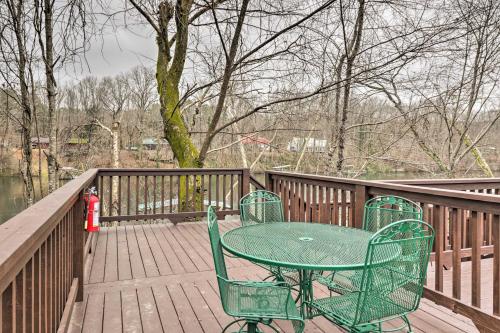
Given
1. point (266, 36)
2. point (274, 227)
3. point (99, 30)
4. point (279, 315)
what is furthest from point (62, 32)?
point (279, 315)

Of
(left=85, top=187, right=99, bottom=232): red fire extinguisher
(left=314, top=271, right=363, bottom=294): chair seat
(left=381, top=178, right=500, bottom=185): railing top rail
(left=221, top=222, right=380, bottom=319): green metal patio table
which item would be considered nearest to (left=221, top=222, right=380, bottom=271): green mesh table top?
(left=221, top=222, right=380, bottom=319): green metal patio table

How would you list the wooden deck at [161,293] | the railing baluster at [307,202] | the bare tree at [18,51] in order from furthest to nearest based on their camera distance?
the bare tree at [18,51]
the railing baluster at [307,202]
the wooden deck at [161,293]

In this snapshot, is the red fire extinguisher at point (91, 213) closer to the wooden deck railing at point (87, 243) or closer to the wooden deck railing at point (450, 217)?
the wooden deck railing at point (87, 243)

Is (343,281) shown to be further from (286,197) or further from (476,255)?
(286,197)

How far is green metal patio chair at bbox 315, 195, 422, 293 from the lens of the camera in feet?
7.46

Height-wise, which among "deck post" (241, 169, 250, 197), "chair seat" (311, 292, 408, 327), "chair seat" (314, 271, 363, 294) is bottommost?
"chair seat" (314, 271, 363, 294)

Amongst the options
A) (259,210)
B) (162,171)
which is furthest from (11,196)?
(259,210)

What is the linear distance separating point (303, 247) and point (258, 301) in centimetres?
46

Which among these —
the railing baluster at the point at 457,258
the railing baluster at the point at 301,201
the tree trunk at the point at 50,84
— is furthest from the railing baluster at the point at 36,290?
the tree trunk at the point at 50,84

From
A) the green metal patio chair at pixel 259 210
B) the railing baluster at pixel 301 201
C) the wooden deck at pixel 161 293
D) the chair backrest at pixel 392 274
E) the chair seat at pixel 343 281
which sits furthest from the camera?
the railing baluster at pixel 301 201

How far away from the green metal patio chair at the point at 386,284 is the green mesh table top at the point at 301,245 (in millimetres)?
96

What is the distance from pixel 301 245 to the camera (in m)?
2.14

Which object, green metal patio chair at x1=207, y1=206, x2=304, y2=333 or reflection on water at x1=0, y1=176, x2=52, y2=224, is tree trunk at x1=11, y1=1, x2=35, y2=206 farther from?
green metal patio chair at x1=207, y1=206, x2=304, y2=333

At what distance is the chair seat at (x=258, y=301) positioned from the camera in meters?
1.75
